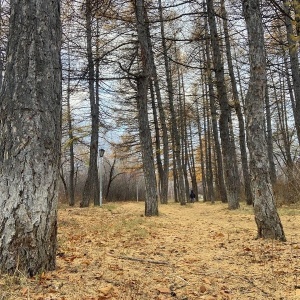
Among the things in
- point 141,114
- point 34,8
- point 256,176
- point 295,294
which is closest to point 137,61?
point 141,114

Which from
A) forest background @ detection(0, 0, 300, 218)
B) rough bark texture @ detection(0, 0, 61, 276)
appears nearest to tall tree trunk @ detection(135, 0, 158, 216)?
forest background @ detection(0, 0, 300, 218)

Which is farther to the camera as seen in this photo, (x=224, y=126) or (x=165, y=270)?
(x=224, y=126)

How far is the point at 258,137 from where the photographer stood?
193 inches

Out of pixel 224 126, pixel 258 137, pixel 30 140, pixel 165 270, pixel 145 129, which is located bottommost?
pixel 165 270

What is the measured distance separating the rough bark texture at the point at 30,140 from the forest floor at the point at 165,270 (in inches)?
10.9

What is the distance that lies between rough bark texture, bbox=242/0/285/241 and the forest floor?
291mm

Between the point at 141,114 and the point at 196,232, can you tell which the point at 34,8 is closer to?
the point at 196,232

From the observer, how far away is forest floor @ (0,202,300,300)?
253 centimetres

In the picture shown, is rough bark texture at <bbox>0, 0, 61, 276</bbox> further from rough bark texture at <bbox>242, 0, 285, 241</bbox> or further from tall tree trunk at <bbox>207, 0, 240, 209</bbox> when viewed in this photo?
tall tree trunk at <bbox>207, 0, 240, 209</bbox>

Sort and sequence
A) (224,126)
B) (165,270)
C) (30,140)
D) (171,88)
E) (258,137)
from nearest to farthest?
(30,140) → (165,270) → (258,137) → (224,126) → (171,88)

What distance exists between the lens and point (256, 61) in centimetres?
499

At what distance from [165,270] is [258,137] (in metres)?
2.70

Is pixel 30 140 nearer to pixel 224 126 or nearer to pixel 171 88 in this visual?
pixel 224 126

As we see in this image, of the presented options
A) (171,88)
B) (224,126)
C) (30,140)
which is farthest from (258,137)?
(171,88)
